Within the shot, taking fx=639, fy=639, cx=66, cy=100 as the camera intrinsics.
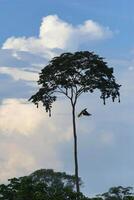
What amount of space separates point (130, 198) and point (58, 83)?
26.3 m

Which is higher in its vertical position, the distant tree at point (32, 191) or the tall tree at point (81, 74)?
the tall tree at point (81, 74)

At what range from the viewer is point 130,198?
28188mm

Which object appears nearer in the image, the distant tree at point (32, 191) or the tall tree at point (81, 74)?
the distant tree at point (32, 191)

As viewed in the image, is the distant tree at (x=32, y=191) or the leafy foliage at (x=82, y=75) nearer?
the distant tree at (x=32, y=191)

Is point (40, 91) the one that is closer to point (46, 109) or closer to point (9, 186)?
point (46, 109)

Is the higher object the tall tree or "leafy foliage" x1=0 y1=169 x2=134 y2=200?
the tall tree

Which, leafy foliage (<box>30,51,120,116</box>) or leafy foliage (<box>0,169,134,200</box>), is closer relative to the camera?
leafy foliage (<box>0,169,134,200</box>)

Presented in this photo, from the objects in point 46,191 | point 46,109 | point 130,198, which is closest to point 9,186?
point 46,191

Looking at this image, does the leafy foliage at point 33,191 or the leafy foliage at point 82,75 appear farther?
the leafy foliage at point 82,75

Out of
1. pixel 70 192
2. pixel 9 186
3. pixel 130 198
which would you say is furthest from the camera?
pixel 9 186

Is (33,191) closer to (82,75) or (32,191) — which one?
(32,191)

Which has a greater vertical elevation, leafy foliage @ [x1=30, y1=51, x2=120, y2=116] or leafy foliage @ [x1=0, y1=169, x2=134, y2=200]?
leafy foliage @ [x1=30, y1=51, x2=120, y2=116]

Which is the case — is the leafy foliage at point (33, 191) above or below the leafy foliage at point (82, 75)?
below

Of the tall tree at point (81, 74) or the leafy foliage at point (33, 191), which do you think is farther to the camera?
the tall tree at point (81, 74)
